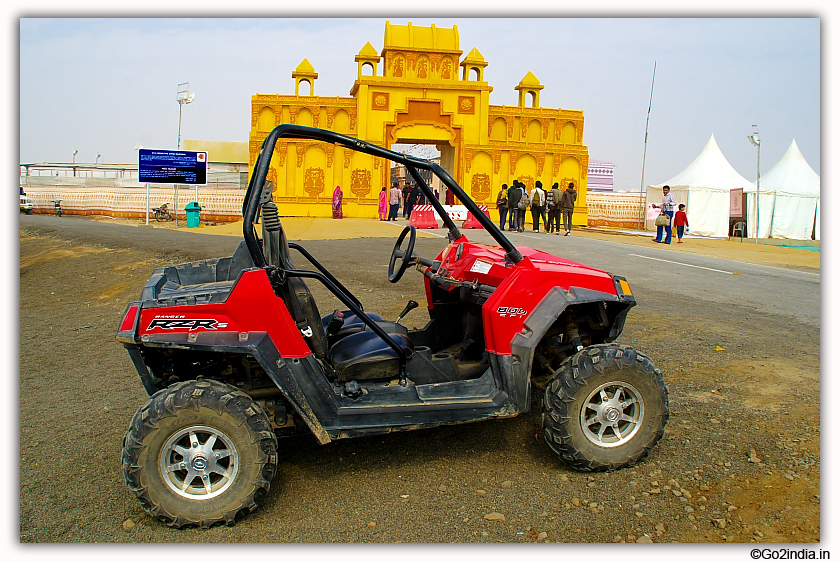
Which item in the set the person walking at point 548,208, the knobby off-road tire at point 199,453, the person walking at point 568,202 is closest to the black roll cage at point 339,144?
the knobby off-road tire at point 199,453

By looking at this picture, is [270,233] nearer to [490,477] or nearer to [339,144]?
[339,144]

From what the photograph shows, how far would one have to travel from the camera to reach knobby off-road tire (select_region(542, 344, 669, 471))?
3787 mm

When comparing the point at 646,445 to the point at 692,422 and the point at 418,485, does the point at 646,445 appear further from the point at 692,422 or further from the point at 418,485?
the point at 418,485

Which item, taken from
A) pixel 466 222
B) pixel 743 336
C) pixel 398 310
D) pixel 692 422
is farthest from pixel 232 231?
pixel 692 422

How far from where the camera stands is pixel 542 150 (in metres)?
34.4

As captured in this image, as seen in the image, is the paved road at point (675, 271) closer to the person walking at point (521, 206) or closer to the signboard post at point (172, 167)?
the person walking at point (521, 206)

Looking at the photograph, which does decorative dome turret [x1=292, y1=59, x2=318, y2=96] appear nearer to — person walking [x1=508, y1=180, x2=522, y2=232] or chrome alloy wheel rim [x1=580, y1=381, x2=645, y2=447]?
person walking [x1=508, y1=180, x2=522, y2=232]

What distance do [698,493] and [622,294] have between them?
1.23 m

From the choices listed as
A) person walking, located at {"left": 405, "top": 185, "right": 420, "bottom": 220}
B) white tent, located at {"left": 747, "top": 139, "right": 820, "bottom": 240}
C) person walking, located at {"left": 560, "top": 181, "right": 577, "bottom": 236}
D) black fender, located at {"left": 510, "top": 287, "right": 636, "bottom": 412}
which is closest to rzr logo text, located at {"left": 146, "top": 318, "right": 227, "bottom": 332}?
black fender, located at {"left": 510, "top": 287, "right": 636, "bottom": 412}

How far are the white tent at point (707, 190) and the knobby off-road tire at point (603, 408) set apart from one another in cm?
2871

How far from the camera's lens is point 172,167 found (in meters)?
24.1

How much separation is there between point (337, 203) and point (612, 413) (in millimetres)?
29002

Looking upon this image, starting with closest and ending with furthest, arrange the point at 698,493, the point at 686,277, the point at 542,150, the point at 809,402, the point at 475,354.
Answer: the point at 698,493
the point at 475,354
the point at 809,402
the point at 686,277
the point at 542,150

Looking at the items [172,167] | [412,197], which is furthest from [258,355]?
[412,197]
